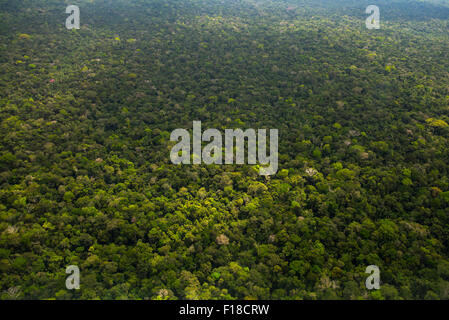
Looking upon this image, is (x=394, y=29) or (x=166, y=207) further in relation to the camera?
(x=394, y=29)

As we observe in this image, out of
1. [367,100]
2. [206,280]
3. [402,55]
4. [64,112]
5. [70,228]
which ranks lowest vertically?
[206,280]

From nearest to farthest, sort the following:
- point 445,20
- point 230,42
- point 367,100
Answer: point 367,100, point 230,42, point 445,20

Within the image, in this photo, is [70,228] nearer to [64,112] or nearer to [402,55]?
[64,112]

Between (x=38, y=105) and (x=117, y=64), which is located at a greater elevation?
(x=117, y=64)

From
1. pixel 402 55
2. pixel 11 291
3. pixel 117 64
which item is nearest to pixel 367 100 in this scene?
pixel 402 55

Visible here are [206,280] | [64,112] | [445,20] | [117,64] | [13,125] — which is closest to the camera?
[206,280]

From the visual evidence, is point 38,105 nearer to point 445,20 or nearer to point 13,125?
point 13,125
